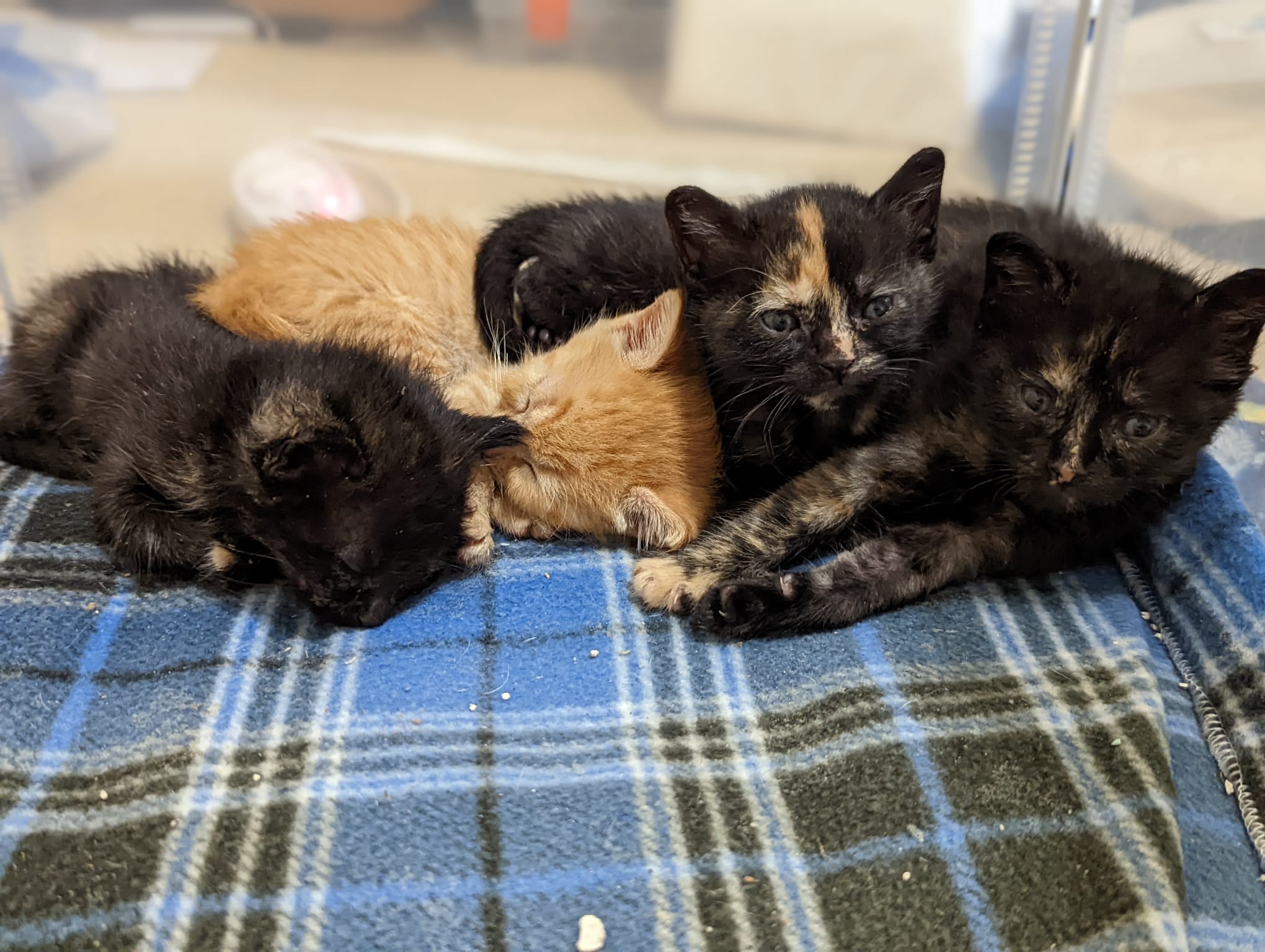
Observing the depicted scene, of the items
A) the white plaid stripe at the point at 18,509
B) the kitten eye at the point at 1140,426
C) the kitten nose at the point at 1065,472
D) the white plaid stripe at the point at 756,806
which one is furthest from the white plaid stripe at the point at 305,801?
the kitten eye at the point at 1140,426

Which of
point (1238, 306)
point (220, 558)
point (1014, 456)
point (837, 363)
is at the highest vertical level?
point (1238, 306)

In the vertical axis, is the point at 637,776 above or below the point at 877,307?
below

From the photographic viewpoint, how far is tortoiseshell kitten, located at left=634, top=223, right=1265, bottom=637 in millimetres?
1299

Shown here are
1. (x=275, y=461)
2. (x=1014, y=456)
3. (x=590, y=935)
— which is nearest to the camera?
(x=590, y=935)

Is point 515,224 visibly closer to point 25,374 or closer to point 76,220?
point 25,374

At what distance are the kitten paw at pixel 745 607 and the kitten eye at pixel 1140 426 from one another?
1.70 ft

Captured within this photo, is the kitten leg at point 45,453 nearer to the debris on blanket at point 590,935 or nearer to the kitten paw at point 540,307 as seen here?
the kitten paw at point 540,307

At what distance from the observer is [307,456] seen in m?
1.28

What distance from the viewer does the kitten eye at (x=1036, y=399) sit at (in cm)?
134

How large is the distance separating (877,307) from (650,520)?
1.65 feet

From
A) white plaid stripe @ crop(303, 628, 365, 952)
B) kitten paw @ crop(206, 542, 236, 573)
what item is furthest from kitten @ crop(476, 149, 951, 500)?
kitten paw @ crop(206, 542, 236, 573)

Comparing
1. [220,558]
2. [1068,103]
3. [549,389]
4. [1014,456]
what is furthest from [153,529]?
[1068,103]

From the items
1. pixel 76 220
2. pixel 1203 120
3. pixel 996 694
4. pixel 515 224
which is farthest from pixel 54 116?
pixel 1203 120

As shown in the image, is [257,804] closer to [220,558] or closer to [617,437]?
[220,558]
